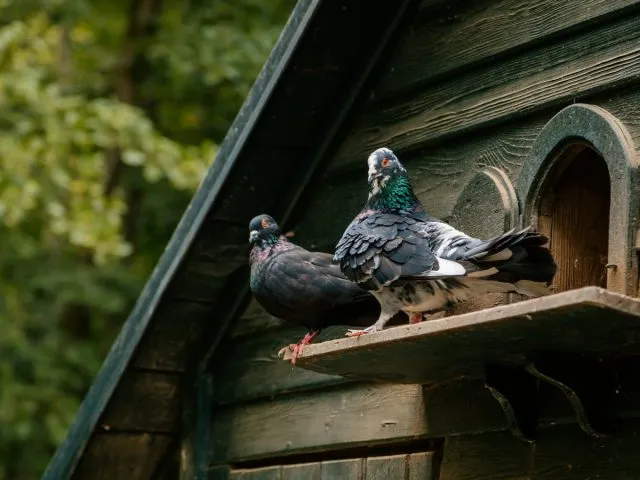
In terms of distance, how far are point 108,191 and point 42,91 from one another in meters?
1.54

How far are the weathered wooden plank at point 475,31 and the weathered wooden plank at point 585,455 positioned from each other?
107cm

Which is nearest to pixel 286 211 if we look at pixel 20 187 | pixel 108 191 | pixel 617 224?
pixel 617 224

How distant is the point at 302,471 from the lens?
4.37 metres

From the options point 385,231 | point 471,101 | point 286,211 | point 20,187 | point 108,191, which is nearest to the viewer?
point 385,231

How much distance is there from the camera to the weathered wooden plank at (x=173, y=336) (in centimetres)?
475

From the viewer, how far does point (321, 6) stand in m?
4.09

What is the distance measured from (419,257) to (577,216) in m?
0.62

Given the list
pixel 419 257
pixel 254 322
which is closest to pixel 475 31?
pixel 419 257

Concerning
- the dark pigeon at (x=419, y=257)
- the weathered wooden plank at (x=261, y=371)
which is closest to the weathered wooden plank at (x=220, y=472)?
the weathered wooden plank at (x=261, y=371)

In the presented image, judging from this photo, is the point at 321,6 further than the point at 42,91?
No

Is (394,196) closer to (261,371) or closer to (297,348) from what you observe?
Answer: (297,348)

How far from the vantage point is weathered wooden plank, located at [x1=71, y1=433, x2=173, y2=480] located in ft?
16.1

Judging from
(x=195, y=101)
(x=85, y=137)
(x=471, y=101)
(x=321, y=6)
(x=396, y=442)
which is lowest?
(x=396, y=442)

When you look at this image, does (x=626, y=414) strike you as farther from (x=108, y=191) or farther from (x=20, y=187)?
(x=108, y=191)
